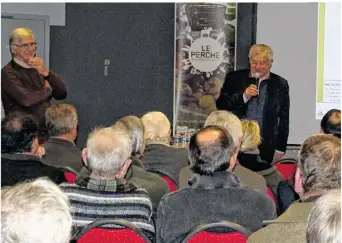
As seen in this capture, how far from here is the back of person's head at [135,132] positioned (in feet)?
13.7

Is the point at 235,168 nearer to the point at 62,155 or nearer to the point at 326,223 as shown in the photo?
the point at 62,155

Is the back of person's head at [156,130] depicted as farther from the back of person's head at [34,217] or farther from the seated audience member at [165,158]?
the back of person's head at [34,217]

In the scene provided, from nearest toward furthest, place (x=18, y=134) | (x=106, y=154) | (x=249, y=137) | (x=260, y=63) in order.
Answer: (x=106, y=154)
(x=18, y=134)
(x=249, y=137)
(x=260, y=63)

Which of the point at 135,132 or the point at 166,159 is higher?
the point at 135,132

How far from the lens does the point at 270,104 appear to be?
577 centimetres

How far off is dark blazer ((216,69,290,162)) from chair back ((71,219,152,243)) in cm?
316

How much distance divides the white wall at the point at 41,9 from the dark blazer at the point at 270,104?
2435 millimetres

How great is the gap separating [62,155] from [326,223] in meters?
2.80

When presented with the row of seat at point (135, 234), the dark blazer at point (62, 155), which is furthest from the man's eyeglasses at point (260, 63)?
the row of seat at point (135, 234)

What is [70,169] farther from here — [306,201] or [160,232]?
[306,201]

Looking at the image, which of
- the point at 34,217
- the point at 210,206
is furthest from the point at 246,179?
the point at 34,217

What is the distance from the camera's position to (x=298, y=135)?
6969 mm

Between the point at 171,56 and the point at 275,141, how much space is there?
225cm

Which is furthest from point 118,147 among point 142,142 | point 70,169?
point 142,142
